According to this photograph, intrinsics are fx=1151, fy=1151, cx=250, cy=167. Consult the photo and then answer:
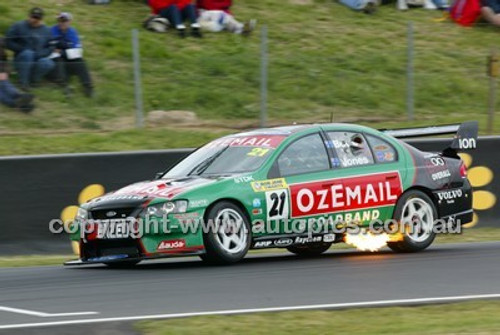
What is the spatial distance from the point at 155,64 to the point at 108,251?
772cm

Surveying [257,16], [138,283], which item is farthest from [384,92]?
[138,283]

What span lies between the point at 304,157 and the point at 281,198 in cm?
62

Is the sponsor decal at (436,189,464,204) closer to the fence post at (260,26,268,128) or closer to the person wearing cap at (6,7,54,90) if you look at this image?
the fence post at (260,26,268,128)

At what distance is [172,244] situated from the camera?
35.7ft

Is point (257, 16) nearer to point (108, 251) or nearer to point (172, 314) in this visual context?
point (108, 251)

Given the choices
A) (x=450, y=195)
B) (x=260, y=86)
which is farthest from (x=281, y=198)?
(x=260, y=86)

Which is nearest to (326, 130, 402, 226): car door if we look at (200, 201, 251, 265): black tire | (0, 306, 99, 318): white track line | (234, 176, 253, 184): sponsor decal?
(234, 176, 253, 184): sponsor decal

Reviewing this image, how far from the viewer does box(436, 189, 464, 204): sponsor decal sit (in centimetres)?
1267

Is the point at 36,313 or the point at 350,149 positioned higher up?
the point at 350,149

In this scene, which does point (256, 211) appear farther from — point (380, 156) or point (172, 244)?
point (380, 156)

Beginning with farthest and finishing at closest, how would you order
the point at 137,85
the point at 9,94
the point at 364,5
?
1. the point at 364,5
2. the point at 137,85
3. the point at 9,94

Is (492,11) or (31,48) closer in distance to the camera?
(31,48)

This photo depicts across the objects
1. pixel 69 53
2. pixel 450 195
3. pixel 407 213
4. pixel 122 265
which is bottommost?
pixel 122 265

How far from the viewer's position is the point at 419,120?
19609mm
